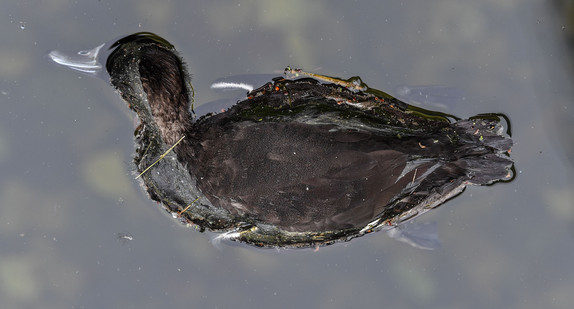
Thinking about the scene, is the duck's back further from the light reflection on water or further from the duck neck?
the light reflection on water

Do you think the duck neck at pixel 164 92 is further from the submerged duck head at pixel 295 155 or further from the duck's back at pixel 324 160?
the duck's back at pixel 324 160

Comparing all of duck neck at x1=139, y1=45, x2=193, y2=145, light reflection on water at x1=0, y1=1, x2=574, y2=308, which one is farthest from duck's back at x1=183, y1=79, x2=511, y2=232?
light reflection on water at x1=0, y1=1, x2=574, y2=308

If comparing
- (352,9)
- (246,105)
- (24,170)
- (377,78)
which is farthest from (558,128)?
(24,170)

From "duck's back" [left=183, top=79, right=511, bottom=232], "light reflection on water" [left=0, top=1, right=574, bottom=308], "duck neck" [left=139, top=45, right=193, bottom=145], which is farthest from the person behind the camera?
"light reflection on water" [left=0, top=1, right=574, bottom=308]

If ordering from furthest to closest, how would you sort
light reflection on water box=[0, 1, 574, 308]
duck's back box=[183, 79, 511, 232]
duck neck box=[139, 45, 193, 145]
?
light reflection on water box=[0, 1, 574, 308] → duck neck box=[139, 45, 193, 145] → duck's back box=[183, 79, 511, 232]

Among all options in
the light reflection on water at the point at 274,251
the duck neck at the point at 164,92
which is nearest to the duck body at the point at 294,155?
the duck neck at the point at 164,92

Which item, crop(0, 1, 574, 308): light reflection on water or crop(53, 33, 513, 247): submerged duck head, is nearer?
crop(53, 33, 513, 247): submerged duck head

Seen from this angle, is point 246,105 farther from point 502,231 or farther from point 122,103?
point 502,231

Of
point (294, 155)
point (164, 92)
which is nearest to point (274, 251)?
point (294, 155)
